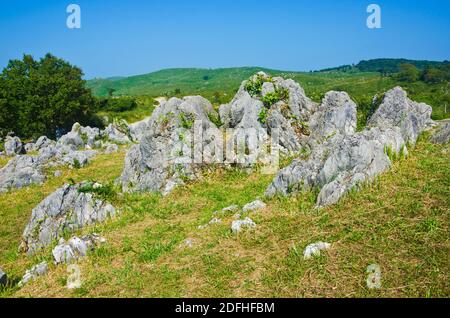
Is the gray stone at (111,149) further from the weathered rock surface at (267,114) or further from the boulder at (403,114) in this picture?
the boulder at (403,114)

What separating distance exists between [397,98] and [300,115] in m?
7.09

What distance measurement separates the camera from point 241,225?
13.9 metres

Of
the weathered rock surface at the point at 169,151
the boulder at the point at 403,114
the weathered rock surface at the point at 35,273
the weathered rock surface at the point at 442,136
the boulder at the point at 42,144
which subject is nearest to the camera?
the weathered rock surface at the point at 35,273

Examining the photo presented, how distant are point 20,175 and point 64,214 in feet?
49.7

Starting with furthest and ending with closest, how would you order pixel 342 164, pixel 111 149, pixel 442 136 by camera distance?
pixel 111 149 < pixel 442 136 < pixel 342 164

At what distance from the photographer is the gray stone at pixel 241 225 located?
45.1 feet

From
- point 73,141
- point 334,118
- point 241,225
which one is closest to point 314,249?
point 241,225

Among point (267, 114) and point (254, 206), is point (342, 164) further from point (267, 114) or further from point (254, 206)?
point (267, 114)

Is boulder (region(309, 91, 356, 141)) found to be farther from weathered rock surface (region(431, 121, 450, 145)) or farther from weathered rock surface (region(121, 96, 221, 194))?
weathered rock surface (region(121, 96, 221, 194))

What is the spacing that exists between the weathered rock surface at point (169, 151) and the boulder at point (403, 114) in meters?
10.6

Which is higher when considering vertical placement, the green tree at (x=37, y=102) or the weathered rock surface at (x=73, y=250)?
the green tree at (x=37, y=102)

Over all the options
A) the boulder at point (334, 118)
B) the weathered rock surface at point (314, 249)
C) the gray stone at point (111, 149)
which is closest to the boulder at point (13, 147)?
the gray stone at point (111, 149)

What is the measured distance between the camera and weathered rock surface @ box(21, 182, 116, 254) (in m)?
A: 18.2

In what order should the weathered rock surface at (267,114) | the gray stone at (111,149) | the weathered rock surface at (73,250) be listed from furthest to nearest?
1. the gray stone at (111,149)
2. the weathered rock surface at (267,114)
3. the weathered rock surface at (73,250)
